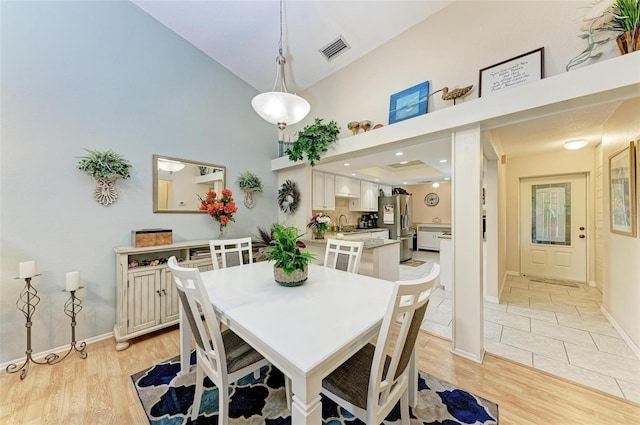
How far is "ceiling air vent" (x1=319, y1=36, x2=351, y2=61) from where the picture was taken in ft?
9.76

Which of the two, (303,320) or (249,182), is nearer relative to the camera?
(303,320)

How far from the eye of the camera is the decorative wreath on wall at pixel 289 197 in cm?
389

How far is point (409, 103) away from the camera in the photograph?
261cm

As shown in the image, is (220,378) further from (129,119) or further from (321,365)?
(129,119)

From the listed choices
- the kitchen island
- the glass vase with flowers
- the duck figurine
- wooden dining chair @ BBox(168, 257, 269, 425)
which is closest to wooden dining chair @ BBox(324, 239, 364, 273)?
the kitchen island

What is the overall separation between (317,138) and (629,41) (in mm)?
2635

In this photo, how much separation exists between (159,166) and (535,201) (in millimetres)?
6473

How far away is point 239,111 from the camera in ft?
11.9

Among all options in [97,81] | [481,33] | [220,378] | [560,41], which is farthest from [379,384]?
[97,81]

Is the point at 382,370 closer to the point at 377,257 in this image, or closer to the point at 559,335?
the point at 377,257

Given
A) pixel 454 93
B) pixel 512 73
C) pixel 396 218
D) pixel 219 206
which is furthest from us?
pixel 396 218

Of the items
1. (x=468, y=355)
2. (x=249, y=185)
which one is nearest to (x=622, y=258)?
(x=468, y=355)

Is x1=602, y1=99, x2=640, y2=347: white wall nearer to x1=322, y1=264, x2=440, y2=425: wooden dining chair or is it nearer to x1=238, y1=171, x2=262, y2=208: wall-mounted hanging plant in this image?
x1=322, y1=264, x2=440, y2=425: wooden dining chair

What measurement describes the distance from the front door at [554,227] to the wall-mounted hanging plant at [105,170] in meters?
6.59
